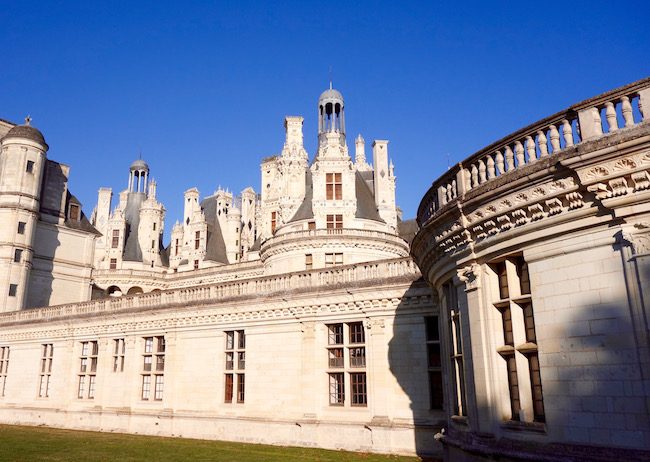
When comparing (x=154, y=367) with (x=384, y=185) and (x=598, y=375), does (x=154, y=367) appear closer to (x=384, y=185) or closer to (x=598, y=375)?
(x=598, y=375)

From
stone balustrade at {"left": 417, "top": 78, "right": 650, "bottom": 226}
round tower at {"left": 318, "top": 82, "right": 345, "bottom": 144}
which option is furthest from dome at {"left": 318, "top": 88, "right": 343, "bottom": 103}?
stone balustrade at {"left": 417, "top": 78, "right": 650, "bottom": 226}

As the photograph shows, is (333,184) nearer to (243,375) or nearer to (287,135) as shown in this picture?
(287,135)

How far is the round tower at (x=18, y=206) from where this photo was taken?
3344cm

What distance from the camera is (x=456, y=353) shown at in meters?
9.06

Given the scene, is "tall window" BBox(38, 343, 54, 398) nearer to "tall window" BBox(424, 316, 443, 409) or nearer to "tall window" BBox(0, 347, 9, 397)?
"tall window" BBox(0, 347, 9, 397)

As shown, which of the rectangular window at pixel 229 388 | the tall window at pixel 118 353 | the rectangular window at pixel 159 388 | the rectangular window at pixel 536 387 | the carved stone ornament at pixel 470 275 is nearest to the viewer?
the rectangular window at pixel 536 387

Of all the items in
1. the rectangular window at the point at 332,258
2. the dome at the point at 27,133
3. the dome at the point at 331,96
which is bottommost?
the rectangular window at the point at 332,258

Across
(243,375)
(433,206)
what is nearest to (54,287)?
(243,375)

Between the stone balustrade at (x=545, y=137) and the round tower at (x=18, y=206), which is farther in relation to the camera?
the round tower at (x=18, y=206)

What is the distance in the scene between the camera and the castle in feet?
19.1

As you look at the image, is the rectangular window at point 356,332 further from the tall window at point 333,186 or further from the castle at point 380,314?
the tall window at point 333,186

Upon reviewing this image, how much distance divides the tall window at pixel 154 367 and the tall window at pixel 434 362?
36.4 ft

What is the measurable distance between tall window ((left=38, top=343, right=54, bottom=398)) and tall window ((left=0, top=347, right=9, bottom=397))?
3.33 metres

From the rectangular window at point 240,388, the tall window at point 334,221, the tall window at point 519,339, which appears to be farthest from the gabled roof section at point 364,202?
the tall window at point 519,339
